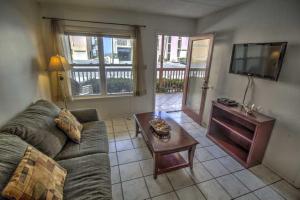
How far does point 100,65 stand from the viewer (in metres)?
3.22

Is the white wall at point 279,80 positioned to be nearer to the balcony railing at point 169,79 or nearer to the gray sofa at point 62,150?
the gray sofa at point 62,150

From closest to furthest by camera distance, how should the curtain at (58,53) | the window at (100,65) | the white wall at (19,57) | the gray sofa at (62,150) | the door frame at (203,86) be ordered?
the gray sofa at (62,150) < the white wall at (19,57) < the curtain at (58,53) < the door frame at (203,86) < the window at (100,65)

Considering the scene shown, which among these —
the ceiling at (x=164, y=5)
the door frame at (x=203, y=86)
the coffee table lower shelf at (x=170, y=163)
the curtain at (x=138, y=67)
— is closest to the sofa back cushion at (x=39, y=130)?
the coffee table lower shelf at (x=170, y=163)

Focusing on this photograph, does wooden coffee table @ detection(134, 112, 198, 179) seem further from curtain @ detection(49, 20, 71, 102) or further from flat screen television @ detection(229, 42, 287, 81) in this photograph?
A: curtain @ detection(49, 20, 71, 102)

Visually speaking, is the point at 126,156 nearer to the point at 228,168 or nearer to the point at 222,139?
the point at 228,168

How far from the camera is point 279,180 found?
6.32ft

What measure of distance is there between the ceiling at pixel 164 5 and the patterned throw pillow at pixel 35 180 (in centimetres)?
243

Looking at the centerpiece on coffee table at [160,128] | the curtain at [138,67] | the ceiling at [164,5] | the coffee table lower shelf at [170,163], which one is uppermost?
the ceiling at [164,5]

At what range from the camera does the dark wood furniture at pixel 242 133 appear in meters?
1.99

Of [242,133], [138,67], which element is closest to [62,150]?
[138,67]

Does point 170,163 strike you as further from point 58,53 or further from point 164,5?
point 58,53

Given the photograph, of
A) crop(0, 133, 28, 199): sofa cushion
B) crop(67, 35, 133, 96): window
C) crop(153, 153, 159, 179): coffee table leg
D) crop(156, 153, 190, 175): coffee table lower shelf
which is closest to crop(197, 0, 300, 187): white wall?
crop(156, 153, 190, 175): coffee table lower shelf

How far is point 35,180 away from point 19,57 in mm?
1672

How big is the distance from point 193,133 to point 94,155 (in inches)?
79.1
